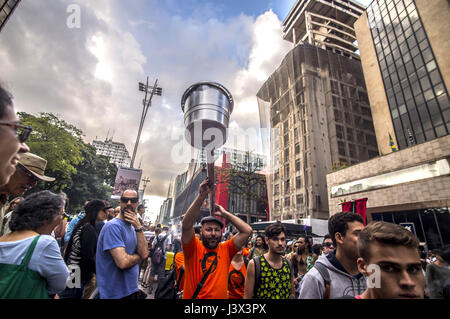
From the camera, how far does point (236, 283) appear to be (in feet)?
10.9

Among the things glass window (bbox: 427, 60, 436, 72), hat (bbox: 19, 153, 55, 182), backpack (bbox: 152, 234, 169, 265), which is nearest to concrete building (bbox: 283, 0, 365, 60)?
glass window (bbox: 427, 60, 436, 72)

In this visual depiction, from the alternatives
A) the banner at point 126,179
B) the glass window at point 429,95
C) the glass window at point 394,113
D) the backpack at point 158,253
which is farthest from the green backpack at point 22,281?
the glass window at point 394,113

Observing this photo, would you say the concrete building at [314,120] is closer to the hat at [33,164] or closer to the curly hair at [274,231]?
the curly hair at [274,231]

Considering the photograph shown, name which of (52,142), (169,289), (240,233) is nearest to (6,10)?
(52,142)

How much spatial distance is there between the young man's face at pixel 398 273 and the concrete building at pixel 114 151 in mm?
140064

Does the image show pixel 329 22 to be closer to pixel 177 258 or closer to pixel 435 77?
pixel 435 77

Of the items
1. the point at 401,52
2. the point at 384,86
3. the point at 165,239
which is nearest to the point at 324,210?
the point at 384,86

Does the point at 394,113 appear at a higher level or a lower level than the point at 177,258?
higher

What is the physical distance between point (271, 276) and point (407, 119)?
31267 mm

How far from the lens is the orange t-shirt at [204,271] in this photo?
2316 mm

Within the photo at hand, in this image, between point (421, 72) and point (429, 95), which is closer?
point (429, 95)

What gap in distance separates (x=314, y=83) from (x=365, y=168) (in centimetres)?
2525

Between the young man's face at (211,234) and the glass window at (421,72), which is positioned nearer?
the young man's face at (211,234)
